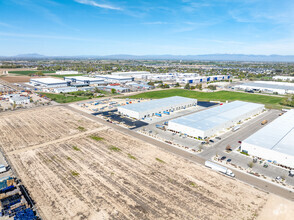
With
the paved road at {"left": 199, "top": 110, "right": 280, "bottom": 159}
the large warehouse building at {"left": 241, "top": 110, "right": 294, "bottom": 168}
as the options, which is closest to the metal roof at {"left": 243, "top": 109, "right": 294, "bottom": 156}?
the large warehouse building at {"left": 241, "top": 110, "right": 294, "bottom": 168}

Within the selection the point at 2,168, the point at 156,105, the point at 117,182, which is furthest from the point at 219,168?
the point at 156,105

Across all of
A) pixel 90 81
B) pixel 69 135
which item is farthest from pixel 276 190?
pixel 90 81

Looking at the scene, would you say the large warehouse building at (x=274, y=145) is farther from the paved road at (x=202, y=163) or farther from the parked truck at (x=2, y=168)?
the parked truck at (x=2, y=168)

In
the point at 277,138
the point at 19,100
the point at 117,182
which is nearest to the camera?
the point at 117,182

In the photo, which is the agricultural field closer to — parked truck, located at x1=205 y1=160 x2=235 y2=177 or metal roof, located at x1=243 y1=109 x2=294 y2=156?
parked truck, located at x1=205 y1=160 x2=235 y2=177

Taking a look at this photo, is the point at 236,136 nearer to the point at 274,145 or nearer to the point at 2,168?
the point at 274,145

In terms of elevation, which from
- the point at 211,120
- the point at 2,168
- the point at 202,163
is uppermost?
the point at 211,120
